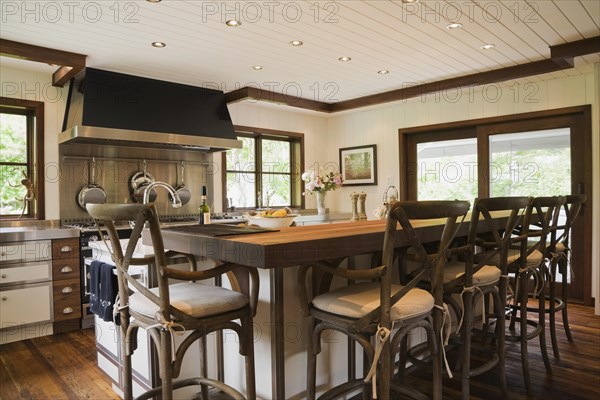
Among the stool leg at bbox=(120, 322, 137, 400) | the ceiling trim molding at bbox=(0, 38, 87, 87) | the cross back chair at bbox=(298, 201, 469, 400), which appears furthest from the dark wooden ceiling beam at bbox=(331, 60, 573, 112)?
the stool leg at bbox=(120, 322, 137, 400)

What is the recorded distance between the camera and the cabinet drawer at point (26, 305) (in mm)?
3316

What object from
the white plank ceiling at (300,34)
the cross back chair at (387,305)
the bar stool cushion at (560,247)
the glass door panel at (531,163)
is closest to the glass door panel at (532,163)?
the glass door panel at (531,163)

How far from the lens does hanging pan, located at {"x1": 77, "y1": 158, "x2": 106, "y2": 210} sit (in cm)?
418

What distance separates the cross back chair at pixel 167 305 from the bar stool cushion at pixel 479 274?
0.99 m

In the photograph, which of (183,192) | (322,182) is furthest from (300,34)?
(183,192)

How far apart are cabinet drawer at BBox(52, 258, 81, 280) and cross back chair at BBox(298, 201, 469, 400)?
109 inches

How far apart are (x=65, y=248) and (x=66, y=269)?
181 millimetres

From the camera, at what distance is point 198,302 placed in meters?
1.53

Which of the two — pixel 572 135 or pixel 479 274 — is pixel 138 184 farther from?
pixel 572 135

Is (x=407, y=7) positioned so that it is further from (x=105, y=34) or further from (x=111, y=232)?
(x=111, y=232)

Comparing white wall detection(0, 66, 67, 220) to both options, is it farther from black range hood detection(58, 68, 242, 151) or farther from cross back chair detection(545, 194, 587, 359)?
cross back chair detection(545, 194, 587, 359)

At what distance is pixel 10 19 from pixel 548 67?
4.45 metres

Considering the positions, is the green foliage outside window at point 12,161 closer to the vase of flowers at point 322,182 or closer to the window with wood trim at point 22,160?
the window with wood trim at point 22,160

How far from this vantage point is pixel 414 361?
220 cm
